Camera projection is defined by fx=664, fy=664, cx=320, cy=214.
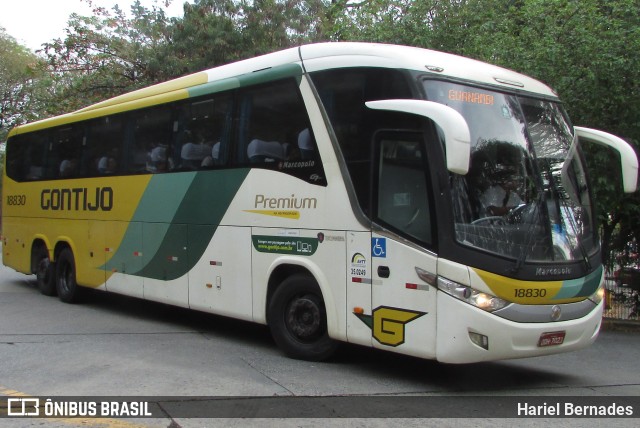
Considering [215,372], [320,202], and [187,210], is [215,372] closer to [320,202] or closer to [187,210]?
[320,202]

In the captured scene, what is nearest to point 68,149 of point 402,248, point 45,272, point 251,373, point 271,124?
point 45,272

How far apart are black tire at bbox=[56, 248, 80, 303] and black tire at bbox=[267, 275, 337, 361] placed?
5.89m

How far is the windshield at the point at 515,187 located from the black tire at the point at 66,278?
8544 mm

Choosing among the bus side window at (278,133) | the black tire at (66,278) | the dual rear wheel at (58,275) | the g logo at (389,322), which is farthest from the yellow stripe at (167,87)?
the g logo at (389,322)

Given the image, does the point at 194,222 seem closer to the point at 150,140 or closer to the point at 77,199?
the point at 150,140

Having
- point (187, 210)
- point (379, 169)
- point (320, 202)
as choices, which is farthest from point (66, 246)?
point (379, 169)

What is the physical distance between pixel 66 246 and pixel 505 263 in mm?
9389

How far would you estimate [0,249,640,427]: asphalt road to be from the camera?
583 centimetres

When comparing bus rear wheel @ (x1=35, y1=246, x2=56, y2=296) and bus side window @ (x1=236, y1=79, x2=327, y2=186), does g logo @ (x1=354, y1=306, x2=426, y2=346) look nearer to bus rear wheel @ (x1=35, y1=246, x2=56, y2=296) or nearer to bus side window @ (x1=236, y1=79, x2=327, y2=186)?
bus side window @ (x1=236, y1=79, x2=327, y2=186)

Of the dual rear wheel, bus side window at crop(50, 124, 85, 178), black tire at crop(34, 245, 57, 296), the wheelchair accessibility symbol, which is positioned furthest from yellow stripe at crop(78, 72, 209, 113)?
the wheelchair accessibility symbol

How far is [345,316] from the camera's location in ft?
23.3

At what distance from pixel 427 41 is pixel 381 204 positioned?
7.49 m

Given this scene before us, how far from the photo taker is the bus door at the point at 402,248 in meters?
6.37

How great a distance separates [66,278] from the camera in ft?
42.3
